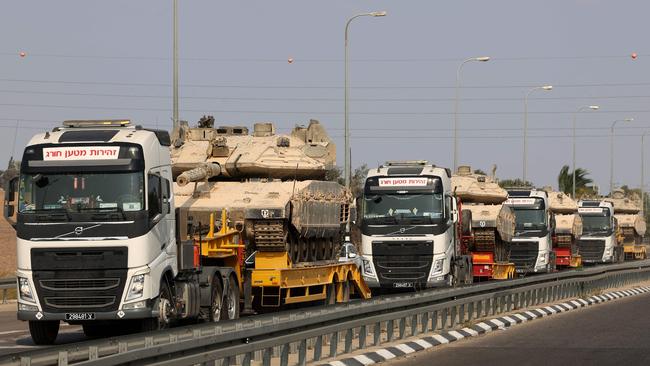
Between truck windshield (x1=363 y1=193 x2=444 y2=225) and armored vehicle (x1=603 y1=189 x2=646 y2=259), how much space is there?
4560cm

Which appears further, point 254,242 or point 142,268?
point 254,242

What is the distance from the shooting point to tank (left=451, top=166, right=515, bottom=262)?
138 feet

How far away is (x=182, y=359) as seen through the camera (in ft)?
44.2

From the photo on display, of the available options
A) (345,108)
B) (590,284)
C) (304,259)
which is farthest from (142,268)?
(345,108)

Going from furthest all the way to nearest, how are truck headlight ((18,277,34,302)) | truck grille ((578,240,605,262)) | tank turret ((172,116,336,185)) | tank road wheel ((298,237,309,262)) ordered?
truck grille ((578,240,605,262)), tank turret ((172,116,336,185)), tank road wheel ((298,237,309,262)), truck headlight ((18,277,34,302))

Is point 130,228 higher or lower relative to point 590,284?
higher

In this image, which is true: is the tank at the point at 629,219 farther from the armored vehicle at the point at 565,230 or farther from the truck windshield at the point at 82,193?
the truck windshield at the point at 82,193

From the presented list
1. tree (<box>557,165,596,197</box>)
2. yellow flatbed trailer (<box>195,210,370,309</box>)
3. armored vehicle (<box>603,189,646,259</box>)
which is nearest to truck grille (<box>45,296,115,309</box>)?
yellow flatbed trailer (<box>195,210,370,309</box>)

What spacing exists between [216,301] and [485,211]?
20.6 metres

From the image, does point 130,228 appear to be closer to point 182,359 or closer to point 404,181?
point 182,359

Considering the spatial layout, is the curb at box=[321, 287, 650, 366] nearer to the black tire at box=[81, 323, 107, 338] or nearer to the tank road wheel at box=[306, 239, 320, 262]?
the tank road wheel at box=[306, 239, 320, 262]

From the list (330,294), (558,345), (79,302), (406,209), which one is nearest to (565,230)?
(406,209)

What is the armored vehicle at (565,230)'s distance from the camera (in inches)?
2282

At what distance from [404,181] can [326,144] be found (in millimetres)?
3441
